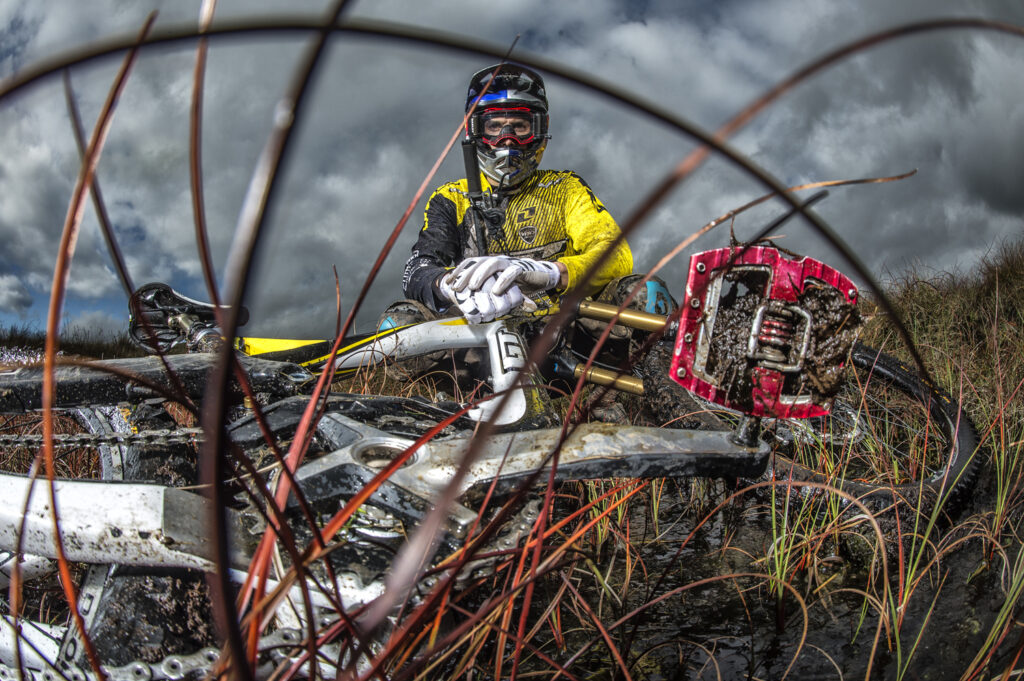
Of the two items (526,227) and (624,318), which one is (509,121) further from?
(624,318)

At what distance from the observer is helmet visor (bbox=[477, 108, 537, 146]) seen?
407 cm

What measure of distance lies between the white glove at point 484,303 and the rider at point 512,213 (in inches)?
17.4

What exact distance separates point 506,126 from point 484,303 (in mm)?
1675

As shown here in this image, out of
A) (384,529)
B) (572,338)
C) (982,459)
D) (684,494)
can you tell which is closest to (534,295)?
(572,338)

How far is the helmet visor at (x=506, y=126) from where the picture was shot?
13.4 ft

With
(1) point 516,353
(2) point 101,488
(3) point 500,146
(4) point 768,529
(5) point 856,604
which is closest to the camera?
(2) point 101,488

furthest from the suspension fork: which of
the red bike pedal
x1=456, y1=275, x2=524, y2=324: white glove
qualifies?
x1=456, y1=275, x2=524, y2=324: white glove

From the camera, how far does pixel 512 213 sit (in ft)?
14.6

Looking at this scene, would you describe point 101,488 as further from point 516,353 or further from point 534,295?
point 534,295

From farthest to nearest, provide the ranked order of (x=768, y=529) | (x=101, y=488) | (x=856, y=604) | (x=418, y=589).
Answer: (x=768, y=529), (x=856, y=604), (x=101, y=488), (x=418, y=589)

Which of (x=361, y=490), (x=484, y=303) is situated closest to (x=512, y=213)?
(x=484, y=303)

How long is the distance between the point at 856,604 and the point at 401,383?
8.81 ft

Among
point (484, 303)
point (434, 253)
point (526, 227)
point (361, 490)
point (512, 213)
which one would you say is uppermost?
point (512, 213)

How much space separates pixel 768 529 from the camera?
2.32 metres
